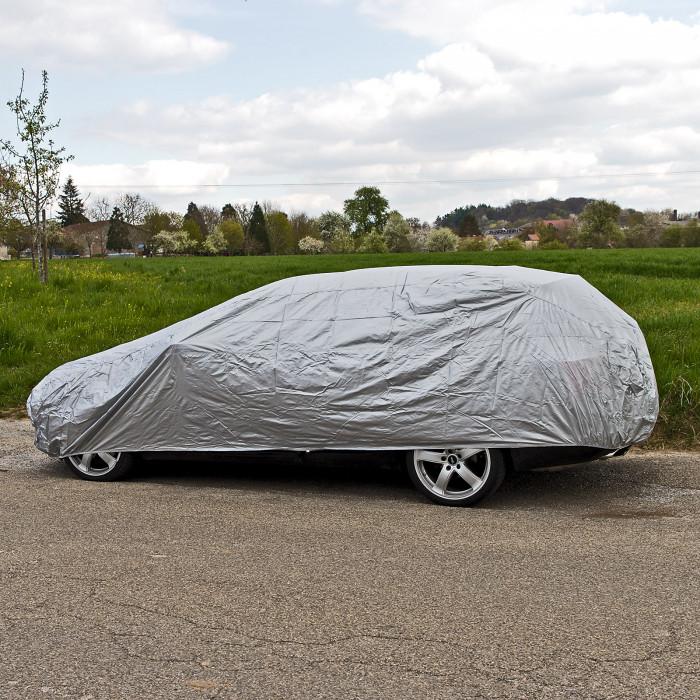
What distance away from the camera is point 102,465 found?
6266mm

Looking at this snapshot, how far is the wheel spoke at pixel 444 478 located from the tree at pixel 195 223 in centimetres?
9502

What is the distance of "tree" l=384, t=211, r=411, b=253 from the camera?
288 ft

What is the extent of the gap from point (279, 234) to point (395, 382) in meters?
93.0

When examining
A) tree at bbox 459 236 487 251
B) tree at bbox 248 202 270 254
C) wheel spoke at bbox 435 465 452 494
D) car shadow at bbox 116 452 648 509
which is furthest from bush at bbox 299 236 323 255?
wheel spoke at bbox 435 465 452 494

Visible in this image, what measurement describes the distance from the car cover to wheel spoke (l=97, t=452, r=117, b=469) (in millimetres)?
51

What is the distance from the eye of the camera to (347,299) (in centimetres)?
597

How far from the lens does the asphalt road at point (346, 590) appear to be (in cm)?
306

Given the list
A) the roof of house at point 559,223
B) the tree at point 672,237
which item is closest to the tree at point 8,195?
the tree at point 672,237

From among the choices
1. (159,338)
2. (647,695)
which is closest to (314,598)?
(647,695)

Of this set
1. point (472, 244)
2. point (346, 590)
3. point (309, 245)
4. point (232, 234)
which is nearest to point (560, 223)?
point (472, 244)

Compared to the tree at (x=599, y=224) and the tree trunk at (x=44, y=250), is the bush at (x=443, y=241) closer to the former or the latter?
the tree at (x=599, y=224)

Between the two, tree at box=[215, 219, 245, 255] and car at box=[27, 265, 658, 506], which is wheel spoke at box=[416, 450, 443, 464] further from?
tree at box=[215, 219, 245, 255]

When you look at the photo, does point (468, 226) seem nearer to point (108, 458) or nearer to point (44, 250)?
point (44, 250)

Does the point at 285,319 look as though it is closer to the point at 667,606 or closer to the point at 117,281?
the point at 667,606
